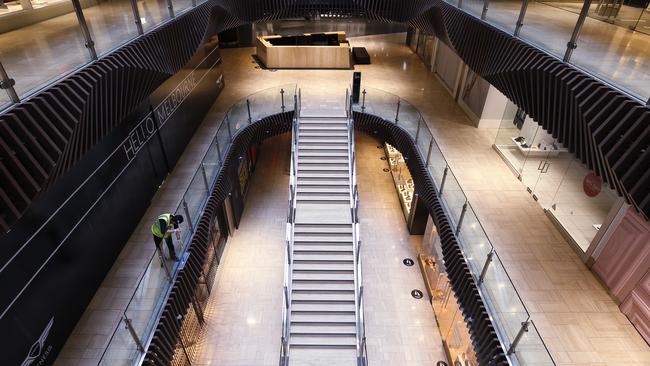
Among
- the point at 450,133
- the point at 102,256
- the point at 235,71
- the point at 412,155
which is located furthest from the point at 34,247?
the point at 235,71

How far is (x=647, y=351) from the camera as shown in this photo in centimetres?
564

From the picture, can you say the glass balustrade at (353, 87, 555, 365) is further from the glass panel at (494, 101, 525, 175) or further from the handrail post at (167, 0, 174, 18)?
the handrail post at (167, 0, 174, 18)

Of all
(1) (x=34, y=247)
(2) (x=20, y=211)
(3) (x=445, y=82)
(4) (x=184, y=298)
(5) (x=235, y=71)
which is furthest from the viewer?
(5) (x=235, y=71)

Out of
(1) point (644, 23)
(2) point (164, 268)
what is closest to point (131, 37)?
(2) point (164, 268)

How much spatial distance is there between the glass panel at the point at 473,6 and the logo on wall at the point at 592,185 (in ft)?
14.5

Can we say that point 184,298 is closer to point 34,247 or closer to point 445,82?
point 34,247

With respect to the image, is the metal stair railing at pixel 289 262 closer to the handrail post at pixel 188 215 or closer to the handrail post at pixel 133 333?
the handrail post at pixel 188 215

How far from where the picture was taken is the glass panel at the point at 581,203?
7266mm

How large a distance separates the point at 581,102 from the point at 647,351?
4094 mm

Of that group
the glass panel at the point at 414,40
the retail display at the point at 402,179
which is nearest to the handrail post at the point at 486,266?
the retail display at the point at 402,179

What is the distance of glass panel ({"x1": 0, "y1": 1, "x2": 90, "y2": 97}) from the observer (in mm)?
4656

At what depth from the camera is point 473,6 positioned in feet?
30.1

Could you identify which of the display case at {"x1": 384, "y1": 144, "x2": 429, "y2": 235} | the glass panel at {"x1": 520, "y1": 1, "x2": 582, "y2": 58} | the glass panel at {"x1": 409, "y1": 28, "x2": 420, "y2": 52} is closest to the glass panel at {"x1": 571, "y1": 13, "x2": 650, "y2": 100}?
the glass panel at {"x1": 520, "y1": 1, "x2": 582, "y2": 58}

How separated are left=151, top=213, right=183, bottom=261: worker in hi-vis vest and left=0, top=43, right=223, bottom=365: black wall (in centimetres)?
113
